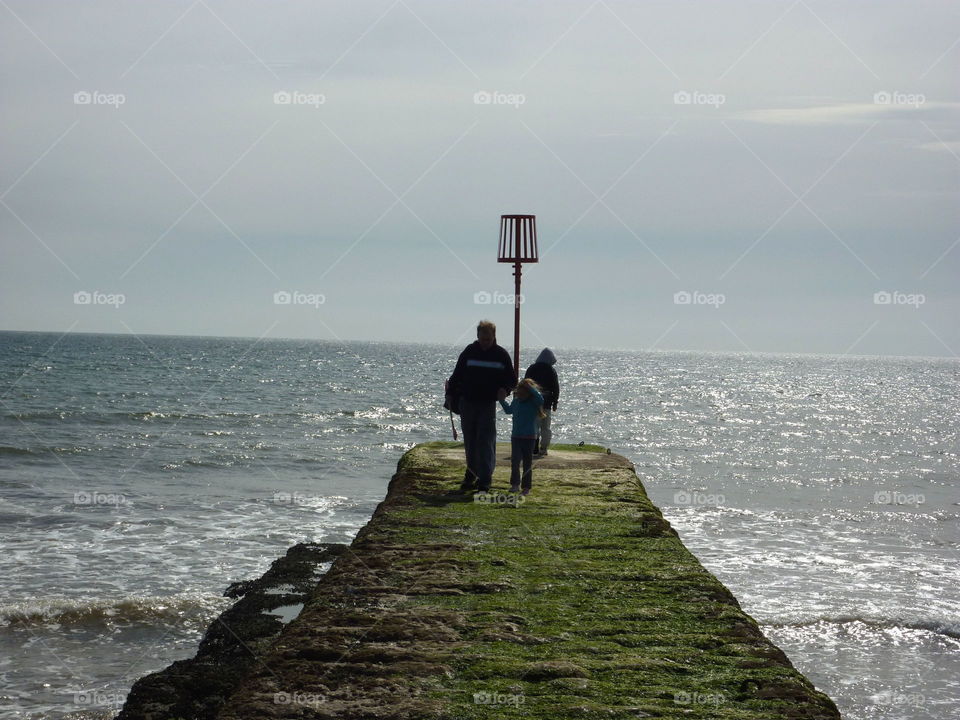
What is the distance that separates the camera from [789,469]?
28.6 meters

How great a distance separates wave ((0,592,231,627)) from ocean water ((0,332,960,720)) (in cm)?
4

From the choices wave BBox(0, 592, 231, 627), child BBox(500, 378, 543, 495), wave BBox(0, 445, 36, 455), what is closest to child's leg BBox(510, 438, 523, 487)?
child BBox(500, 378, 543, 495)

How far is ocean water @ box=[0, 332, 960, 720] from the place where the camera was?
33.4 ft

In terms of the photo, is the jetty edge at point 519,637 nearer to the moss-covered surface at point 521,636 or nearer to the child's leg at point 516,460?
the moss-covered surface at point 521,636

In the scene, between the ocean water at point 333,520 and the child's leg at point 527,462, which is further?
the ocean water at point 333,520

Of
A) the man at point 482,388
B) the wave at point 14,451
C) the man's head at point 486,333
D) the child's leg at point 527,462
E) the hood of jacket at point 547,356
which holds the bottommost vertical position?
the wave at point 14,451

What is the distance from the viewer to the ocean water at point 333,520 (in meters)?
10.2

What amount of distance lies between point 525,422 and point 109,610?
6.05m

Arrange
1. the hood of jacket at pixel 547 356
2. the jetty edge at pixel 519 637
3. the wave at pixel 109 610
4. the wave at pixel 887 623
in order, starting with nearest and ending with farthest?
the jetty edge at pixel 519 637 < the hood of jacket at pixel 547 356 < the wave at pixel 109 610 < the wave at pixel 887 623

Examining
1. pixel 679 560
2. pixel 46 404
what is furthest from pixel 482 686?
pixel 46 404

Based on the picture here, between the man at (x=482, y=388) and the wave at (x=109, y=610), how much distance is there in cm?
444

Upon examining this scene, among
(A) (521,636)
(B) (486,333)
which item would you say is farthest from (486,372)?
(A) (521,636)

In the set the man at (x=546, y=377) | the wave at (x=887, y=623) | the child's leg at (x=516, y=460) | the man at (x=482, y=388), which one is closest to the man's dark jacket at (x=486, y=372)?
the man at (x=482, y=388)

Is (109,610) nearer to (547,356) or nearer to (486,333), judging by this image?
(486,333)
